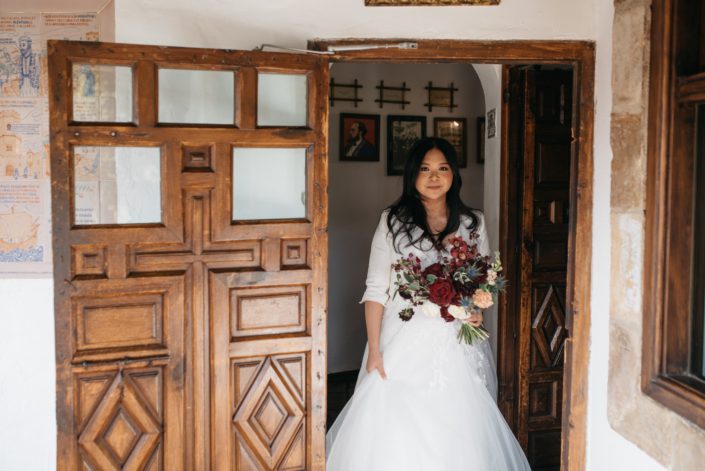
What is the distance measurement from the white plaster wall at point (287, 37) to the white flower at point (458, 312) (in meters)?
0.61

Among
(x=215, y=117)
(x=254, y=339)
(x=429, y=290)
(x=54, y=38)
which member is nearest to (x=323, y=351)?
(x=254, y=339)

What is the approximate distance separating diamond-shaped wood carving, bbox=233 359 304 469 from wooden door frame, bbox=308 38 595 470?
→ 4.44 ft

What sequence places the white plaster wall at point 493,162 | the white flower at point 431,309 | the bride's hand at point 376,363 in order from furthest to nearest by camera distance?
1. the white plaster wall at point 493,162
2. the bride's hand at point 376,363
3. the white flower at point 431,309

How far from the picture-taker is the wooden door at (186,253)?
8.84 ft

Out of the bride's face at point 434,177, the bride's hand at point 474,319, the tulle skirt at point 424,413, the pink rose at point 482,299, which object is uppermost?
the bride's face at point 434,177

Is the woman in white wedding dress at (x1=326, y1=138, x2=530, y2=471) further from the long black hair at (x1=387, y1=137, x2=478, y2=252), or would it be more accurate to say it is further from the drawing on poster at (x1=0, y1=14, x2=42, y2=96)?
the drawing on poster at (x1=0, y1=14, x2=42, y2=96)

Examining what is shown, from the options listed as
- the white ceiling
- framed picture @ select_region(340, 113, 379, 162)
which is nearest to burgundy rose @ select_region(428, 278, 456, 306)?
the white ceiling

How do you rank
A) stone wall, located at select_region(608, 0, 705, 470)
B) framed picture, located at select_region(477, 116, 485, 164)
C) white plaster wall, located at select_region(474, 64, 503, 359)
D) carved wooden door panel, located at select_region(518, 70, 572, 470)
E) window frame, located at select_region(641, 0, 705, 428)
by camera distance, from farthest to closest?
framed picture, located at select_region(477, 116, 485, 164), white plaster wall, located at select_region(474, 64, 503, 359), carved wooden door panel, located at select_region(518, 70, 572, 470), stone wall, located at select_region(608, 0, 705, 470), window frame, located at select_region(641, 0, 705, 428)

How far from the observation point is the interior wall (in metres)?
5.68

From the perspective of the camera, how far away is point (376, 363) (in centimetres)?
338

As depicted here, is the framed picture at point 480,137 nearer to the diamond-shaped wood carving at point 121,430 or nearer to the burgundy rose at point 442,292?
the burgundy rose at point 442,292

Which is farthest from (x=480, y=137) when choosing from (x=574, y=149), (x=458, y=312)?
(x=458, y=312)

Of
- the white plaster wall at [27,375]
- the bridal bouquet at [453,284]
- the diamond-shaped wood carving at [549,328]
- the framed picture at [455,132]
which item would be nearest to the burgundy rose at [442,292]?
the bridal bouquet at [453,284]

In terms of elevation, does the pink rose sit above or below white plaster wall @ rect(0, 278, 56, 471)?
above
